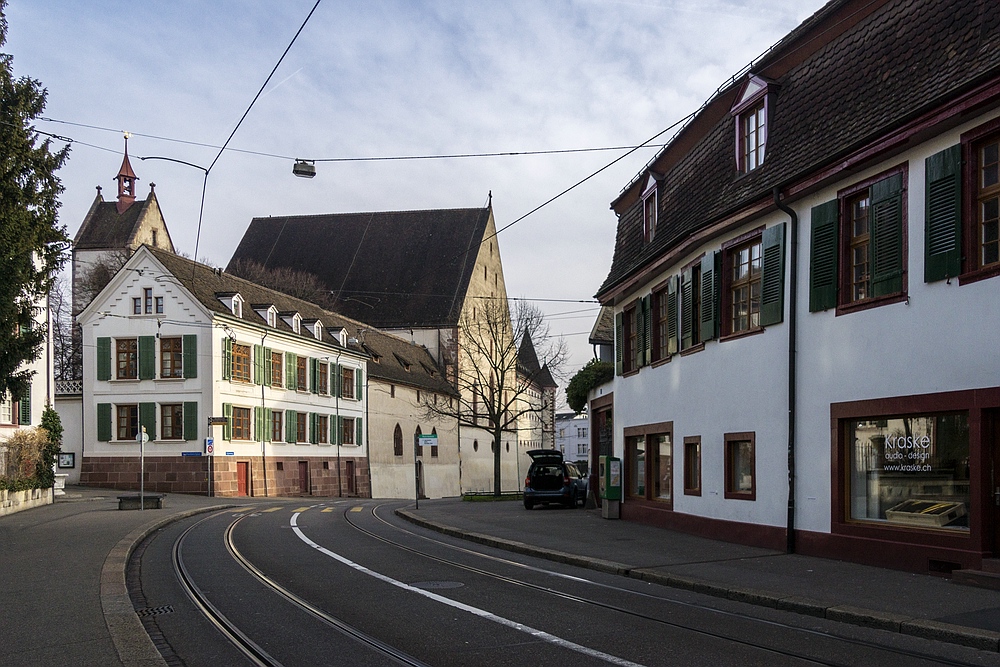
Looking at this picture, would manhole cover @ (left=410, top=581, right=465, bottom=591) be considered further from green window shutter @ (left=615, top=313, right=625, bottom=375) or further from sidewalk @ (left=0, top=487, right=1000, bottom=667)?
green window shutter @ (left=615, top=313, right=625, bottom=375)

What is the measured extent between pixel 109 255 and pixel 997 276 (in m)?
72.9

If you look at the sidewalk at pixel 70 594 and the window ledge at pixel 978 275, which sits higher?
the window ledge at pixel 978 275

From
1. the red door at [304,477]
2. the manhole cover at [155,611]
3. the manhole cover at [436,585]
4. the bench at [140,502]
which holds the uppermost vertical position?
the manhole cover at [155,611]

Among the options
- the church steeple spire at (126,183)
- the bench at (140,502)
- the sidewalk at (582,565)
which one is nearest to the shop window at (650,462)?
the sidewalk at (582,565)

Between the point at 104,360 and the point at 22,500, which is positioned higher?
the point at 104,360

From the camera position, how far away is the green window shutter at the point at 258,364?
45938mm

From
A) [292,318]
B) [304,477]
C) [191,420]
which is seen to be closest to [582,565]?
[191,420]

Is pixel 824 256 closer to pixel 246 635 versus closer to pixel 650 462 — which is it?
pixel 650 462

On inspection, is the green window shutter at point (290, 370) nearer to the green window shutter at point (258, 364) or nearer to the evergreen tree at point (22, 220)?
the green window shutter at point (258, 364)

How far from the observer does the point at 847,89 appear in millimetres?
14781

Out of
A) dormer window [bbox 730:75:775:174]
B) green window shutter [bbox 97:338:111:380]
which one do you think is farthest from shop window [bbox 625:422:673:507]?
green window shutter [bbox 97:338:111:380]

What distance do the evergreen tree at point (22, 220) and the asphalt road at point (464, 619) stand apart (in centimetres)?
586

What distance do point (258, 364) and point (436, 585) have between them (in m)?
35.3

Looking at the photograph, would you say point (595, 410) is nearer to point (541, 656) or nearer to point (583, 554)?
point (583, 554)
